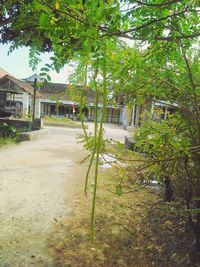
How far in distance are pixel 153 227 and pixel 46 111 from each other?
3517 centimetres

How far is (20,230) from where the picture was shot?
367 cm

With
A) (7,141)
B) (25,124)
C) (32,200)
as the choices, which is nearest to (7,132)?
(7,141)

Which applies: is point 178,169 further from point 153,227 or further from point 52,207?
point 52,207

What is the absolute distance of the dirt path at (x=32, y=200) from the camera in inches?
125

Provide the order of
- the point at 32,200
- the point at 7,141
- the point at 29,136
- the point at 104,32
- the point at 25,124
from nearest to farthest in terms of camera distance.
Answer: the point at 104,32 < the point at 32,200 < the point at 7,141 < the point at 29,136 < the point at 25,124

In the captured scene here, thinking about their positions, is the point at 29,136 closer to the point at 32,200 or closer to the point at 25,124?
the point at 25,124

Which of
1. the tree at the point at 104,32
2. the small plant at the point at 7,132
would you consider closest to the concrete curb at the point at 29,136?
the small plant at the point at 7,132

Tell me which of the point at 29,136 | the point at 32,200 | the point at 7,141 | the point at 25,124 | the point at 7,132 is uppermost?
the point at 25,124

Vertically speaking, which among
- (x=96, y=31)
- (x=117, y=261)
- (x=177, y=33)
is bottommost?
(x=117, y=261)

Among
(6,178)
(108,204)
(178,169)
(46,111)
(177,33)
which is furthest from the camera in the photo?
(46,111)

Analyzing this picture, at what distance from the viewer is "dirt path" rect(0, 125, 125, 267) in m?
3.17

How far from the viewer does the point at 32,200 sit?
16.0 feet

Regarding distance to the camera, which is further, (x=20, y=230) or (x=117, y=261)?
(x=20, y=230)

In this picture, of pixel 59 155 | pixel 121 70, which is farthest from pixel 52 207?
pixel 59 155
